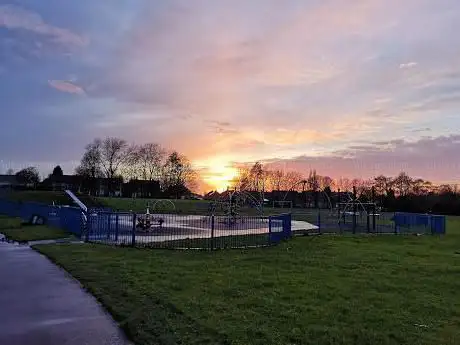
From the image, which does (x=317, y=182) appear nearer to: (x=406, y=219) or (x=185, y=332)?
(x=406, y=219)

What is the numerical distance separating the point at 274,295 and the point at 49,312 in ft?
13.0

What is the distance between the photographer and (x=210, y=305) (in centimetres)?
798

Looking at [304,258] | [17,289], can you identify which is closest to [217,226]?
[304,258]

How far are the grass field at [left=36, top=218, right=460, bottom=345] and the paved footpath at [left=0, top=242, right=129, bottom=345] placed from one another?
33 centimetres

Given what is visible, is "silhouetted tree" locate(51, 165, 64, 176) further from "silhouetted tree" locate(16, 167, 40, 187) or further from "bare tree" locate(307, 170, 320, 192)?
"bare tree" locate(307, 170, 320, 192)

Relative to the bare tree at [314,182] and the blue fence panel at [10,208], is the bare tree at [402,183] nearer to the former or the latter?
the bare tree at [314,182]

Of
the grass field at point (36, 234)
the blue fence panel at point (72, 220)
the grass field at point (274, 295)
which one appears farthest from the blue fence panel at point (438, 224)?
the grass field at point (36, 234)

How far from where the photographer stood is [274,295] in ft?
29.2

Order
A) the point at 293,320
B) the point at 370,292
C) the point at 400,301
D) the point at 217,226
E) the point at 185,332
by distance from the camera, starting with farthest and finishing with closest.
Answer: the point at 217,226 → the point at 370,292 → the point at 400,301 → the point at 293,320 → the point at 185,332

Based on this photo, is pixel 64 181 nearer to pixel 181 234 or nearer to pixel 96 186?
pixel 96 186

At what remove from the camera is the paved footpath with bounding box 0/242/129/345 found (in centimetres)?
619

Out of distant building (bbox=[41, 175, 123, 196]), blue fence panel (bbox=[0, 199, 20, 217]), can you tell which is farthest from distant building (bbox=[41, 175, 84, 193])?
blue fence panel (bbox=[0, 199, 20, 217])

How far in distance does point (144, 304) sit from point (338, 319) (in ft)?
10.5

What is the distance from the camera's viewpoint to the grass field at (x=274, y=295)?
6.48 meters
